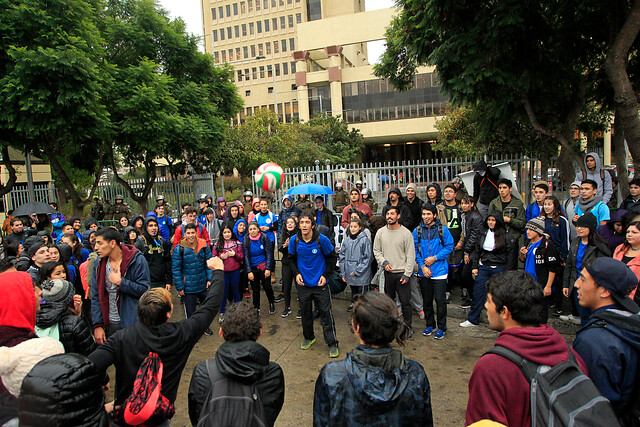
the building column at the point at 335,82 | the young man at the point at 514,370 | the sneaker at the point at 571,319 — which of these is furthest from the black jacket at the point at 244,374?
the building column at the point at 335,82

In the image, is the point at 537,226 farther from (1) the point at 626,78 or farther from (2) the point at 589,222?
(1) the point at 626,78

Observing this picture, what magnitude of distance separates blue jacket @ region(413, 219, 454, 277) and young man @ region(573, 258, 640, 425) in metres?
3.32

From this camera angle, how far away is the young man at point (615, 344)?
205 cm

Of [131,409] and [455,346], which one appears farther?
[455,346]

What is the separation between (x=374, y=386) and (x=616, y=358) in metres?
1.28

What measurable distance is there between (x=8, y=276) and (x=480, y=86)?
7.45 m

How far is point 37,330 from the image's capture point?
3.02 meters

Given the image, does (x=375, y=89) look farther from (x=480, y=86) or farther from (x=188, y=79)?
(x=480, y=86)

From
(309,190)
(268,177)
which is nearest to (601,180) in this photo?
(309,190)

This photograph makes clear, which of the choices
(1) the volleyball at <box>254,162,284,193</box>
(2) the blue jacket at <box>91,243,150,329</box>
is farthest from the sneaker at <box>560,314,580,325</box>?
(1) the volleyball at <box>254,162,284,193</box>

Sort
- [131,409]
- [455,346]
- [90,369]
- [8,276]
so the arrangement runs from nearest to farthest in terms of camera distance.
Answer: [90,369] < [131,409] < [8,276] < [455,346]

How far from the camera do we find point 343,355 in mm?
5258

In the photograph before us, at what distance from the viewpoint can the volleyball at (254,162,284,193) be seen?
1016 cm

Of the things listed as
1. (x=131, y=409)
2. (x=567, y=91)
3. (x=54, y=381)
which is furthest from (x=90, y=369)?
(x=567, y=91)
